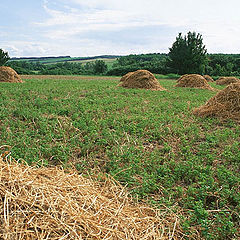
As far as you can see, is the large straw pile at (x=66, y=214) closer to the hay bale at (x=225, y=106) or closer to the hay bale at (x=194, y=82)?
the hay bale at (x=225, y=106)

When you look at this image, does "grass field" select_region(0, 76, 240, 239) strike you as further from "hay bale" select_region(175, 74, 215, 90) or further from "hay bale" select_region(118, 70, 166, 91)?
"hay bale" select_region(175, 74, 215, 90)

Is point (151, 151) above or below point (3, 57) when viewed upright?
below

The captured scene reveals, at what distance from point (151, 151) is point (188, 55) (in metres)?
A: 34.9

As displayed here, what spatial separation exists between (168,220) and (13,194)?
160 centimetres

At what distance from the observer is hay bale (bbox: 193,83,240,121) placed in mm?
6469

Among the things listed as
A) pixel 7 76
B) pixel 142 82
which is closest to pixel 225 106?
pixel 142 82

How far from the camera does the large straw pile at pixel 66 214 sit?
1.77 metres

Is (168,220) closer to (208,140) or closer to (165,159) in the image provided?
(165,159)

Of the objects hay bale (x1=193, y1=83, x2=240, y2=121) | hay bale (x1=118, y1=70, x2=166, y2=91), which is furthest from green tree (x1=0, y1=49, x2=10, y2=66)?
hay bale (x1=193, y1=83, x2=240, y2=121)

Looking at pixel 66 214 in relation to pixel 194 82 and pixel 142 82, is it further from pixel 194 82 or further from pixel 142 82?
pixel 194 82

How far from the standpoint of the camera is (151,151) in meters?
4.25

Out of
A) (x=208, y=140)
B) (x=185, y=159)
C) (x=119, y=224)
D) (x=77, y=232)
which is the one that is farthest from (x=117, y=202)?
(x=208, y=140)

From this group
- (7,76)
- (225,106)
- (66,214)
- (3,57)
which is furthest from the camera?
(3,57)

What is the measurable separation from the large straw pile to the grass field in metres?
0.33
